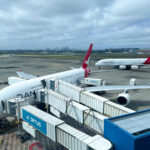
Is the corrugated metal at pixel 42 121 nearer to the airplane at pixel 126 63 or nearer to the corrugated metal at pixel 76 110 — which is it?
the corrugated metal at pixel 76 110

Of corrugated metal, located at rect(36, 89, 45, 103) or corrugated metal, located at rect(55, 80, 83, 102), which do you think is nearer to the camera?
corrugated metal, located at rect(36, 89, 45, 103)

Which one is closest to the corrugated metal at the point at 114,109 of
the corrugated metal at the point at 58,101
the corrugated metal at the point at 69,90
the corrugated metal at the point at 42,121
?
the corrugated metal at the point at 58,101

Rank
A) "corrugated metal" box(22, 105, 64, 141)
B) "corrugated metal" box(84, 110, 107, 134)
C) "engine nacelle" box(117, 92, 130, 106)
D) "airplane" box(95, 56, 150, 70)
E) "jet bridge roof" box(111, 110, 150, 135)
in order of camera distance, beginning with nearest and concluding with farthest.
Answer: "jet bridge roof" box(111, 110, 150, 135) < "corrugated metal" box(22, 105, 64, 141) < "corrugated metal" box(84, 110, 107, 134) < "engine nacelle" box(117, 92, 130, 106) < "airplane" box(95, 56, 150, 70)

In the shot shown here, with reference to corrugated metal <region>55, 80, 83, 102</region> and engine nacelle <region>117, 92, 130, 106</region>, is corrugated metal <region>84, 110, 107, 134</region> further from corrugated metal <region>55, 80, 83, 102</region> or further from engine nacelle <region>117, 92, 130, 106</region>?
engine nacelle <region>117, 92, 130, 106</region>

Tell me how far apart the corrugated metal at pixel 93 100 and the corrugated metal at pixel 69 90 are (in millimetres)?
824

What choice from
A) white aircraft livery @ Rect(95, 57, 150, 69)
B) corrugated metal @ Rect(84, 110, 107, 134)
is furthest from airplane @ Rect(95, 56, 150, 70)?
corrugated metal @ Rect(84, 110, 107, 134)

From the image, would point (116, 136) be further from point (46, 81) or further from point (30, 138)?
point (46, 81)

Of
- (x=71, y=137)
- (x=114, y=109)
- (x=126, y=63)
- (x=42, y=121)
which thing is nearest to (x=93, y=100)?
(x=114, y=109)

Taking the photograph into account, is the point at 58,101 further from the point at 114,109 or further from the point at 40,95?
the point at 114,109

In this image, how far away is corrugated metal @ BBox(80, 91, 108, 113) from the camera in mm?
16487

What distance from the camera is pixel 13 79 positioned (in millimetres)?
29766

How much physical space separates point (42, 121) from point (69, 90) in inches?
314

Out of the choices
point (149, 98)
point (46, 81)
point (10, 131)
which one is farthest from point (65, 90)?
point (149, 98)

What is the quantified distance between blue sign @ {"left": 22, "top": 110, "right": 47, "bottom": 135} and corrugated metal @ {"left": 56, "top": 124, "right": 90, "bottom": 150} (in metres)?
1.69
